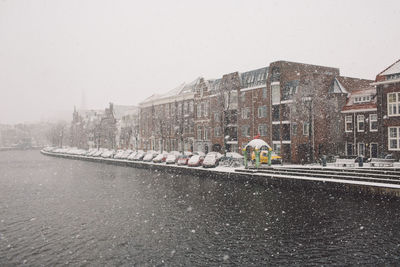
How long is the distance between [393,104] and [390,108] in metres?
0.46

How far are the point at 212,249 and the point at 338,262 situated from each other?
4.28 meters

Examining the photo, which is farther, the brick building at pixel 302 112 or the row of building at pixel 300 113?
the brick building at pixel 302 112

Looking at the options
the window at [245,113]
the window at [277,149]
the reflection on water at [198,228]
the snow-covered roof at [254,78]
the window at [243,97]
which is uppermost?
the snow-covered roof at [254,78]

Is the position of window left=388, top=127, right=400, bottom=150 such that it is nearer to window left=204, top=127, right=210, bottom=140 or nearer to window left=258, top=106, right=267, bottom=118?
window left=258, top=106, right=267, bottom=118

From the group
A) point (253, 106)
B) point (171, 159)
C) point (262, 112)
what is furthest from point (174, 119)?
point (262, 112)

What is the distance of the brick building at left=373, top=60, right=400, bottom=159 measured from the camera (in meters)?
32.0

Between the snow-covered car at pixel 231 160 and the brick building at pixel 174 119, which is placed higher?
the brick building at pixel 174 119

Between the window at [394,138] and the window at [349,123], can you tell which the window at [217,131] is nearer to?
the window at [349,123]

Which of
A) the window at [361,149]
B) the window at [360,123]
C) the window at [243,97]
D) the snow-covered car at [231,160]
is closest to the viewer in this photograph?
the snow-covered car at [231,160]

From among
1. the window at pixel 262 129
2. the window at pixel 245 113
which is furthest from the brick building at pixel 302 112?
the window at pixel 245 113

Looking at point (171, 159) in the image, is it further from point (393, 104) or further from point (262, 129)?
point (393, 104)

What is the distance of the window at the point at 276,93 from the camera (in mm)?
45934

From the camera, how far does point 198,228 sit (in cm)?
1524

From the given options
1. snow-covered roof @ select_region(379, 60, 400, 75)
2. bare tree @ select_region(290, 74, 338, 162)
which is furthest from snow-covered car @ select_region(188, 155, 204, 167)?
snow-covered roof @ select_region(379, 60, 400, 75)
